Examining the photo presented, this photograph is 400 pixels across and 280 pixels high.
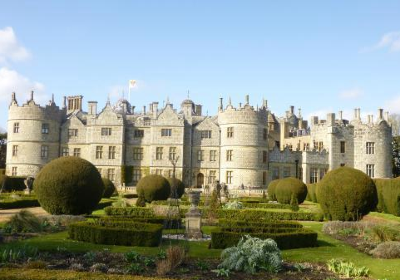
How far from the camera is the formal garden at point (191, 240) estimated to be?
10.7 meters

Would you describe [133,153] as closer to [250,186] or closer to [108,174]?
[108,174]

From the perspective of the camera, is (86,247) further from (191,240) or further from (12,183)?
(12,183)

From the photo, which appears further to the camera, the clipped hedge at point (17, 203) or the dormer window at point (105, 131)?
the dormer window at point (105, 131)

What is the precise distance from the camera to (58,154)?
158ft

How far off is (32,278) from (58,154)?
41619 mm

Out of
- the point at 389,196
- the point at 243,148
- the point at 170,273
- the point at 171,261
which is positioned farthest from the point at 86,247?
the point at 243,148

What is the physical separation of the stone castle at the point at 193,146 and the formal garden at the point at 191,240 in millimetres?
19929

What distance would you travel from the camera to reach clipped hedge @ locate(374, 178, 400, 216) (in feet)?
84.6

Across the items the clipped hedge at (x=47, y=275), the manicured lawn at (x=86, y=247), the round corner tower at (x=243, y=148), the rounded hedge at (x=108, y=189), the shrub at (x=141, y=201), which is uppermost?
the round corner tower at (x=243, y=148)

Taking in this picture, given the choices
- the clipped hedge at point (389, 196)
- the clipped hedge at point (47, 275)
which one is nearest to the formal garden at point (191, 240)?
the clipped hedge at point (47, 275)

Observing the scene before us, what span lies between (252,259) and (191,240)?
4.82 m

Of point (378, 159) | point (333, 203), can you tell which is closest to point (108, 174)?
point (378, 159)

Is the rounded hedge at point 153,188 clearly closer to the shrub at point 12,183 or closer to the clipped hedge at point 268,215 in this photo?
the clipped hedge at point 268,215

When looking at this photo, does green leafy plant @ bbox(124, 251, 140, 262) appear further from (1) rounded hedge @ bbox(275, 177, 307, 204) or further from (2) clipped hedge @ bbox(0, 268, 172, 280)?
(1) rounded hedge @ bbox(275, 177, 307, 204)
